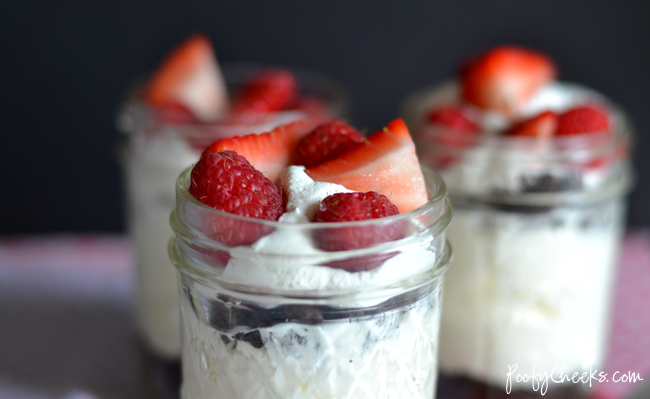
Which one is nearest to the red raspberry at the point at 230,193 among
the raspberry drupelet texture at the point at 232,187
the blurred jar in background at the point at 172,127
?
the raspberry drupelet texture at the point at 232,187

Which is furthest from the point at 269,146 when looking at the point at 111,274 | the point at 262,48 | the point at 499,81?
the point at 262,48

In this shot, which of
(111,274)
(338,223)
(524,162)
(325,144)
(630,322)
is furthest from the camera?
(111,274)

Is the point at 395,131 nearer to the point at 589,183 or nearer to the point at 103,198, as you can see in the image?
the point at 589,183

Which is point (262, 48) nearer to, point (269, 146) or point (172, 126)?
point (172, 126)

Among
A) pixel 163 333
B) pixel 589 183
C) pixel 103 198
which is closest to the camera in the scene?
pixel 589 183

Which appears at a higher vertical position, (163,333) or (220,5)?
(220,5)

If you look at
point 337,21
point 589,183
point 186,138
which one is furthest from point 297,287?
point 337,21
